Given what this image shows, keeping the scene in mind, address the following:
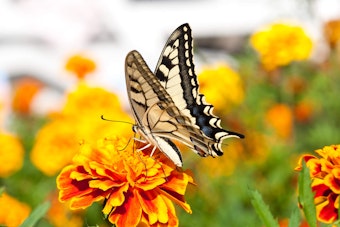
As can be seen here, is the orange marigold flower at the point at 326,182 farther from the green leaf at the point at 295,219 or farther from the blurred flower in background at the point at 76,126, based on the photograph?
the blurred flower in background at the point at 76,126

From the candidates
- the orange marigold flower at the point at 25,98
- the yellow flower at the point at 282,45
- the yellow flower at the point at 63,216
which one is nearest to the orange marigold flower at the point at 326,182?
the yellow flower at the point at 63,216

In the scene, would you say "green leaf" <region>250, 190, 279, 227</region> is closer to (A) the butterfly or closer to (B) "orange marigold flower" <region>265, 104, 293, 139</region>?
(A) the butterfly

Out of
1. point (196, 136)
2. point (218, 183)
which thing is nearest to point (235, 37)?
point (218, 183)

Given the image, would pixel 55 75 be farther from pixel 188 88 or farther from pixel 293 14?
pixel 188 88

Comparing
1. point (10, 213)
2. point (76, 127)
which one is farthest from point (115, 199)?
point (76, 127)

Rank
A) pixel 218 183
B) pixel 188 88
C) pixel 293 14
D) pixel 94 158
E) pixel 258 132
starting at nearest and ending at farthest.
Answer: pixel 94 158 → pixel 188 88 → pixel 218 183 → pixel 258 132 → pixel 293 14

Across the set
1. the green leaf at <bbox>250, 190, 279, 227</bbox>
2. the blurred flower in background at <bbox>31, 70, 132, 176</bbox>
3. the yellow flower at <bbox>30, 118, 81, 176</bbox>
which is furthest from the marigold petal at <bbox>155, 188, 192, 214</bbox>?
the yellow flower at <bbox>30, 118, 81, 176</bbox>
